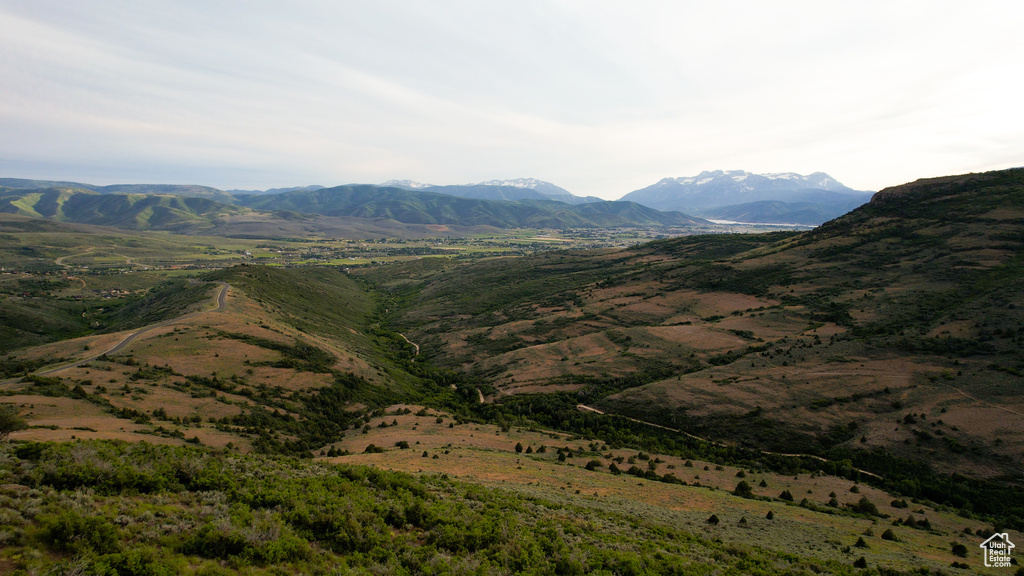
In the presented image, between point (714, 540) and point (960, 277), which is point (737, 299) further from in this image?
point (714, 540)

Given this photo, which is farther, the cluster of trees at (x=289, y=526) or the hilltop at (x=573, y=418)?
the hilltop at (x=573, y=418)

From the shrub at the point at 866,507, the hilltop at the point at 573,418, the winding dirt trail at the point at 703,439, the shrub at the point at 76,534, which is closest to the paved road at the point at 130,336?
the hilltop at the point at 573,418

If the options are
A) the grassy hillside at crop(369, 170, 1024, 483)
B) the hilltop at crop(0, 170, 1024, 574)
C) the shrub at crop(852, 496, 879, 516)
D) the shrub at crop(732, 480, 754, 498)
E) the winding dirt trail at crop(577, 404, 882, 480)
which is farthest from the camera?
the grassy hillside at crop(369, 170, 1024, 483)

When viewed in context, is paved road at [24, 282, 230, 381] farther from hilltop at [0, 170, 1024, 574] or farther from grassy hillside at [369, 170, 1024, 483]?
grassy hillside at [369, 170, 1024, 483]

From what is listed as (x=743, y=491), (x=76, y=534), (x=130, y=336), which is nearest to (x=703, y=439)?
(x=743, y=491)

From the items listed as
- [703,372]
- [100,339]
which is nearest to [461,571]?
[703,372]

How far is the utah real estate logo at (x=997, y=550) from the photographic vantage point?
25719 mm

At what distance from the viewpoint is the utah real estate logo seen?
25719 mm

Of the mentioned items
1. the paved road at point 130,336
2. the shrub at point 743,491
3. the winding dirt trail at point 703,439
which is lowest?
the winding dirt trail at point 703,439

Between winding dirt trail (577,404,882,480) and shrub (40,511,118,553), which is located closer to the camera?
shrub (40,511,118,553)

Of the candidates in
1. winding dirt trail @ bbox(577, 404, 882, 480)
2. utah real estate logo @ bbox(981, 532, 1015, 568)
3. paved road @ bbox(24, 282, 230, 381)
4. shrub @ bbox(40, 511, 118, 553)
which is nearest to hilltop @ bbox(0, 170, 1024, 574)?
shrub @ bbox(40, 511, 118, 553)

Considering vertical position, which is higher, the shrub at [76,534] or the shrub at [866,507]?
the shrub at [76,534]

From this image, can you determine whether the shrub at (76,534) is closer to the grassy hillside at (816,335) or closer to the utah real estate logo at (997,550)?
the utah real estate logo at (997,550)

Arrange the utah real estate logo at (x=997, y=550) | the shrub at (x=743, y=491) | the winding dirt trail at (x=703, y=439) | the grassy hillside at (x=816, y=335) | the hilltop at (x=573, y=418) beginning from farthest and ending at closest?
the grassy hillside at (x=816, y=335)
the winding dirt trail at (x=703, y=439)
the shrub at (x=743, y=491)
the utah real estate logo at (x=997, y=550)
the hilltop at (x=573, y=418)
